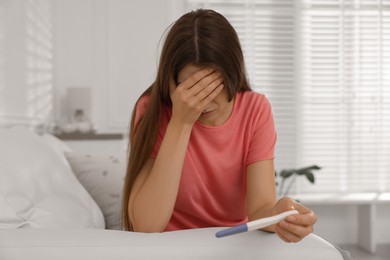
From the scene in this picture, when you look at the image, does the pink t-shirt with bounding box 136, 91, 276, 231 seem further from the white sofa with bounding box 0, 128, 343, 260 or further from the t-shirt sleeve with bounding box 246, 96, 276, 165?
the white sofa with bounding box 0, 128, 343, 260

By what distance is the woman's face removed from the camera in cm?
136

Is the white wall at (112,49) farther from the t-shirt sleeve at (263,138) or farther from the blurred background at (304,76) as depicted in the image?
the t-shirt sleeve at (263,138)

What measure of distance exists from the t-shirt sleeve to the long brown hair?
120mm

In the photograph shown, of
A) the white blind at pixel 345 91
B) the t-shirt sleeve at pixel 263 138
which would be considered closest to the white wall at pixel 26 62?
the t-shirt sleeve at pixel 263 138

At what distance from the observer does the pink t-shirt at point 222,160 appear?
1522 millimetres

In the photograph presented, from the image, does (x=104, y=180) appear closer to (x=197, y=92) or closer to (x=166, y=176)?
(x=166, y=176)

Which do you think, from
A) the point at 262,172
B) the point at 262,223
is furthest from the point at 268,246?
the point at 262,172

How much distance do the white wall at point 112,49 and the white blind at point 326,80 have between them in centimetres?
69

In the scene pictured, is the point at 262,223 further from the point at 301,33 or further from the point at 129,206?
the point at 301,33

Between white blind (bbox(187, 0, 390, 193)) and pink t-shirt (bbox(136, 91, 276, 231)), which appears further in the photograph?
white blind (bbox(187, 0, 390, 193))

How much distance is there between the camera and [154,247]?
3.46 feet

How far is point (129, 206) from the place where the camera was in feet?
4.65

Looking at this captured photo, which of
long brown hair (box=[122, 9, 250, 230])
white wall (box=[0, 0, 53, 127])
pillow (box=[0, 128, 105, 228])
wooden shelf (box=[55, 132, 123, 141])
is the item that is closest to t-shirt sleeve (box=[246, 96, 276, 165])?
long brown hair (box=[122, 9, 250, 230])

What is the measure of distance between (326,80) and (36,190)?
12.0ft
